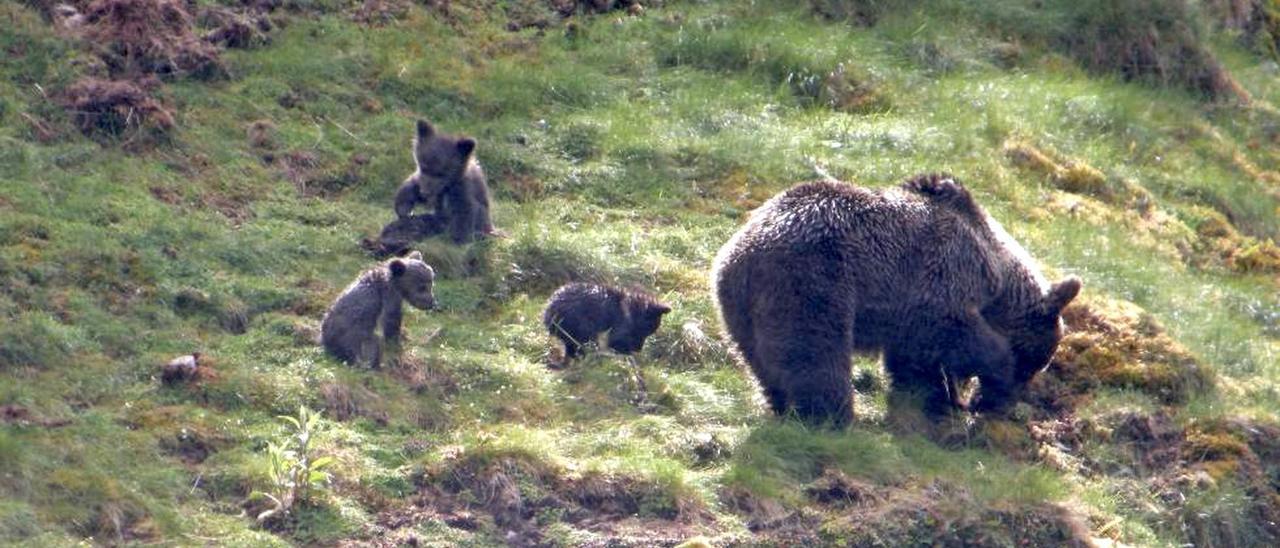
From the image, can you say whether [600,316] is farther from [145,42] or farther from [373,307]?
[145,42]

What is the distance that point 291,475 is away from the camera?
8492 millimetres

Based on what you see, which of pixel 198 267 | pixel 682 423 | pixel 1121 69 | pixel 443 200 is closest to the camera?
pixel 682 423

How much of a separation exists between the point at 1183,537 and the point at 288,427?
503cm

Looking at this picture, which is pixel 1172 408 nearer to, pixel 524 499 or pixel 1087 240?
pixel 1087 240

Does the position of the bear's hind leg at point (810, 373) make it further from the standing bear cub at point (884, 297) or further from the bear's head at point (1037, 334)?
the bear's head at point (1037, 334)

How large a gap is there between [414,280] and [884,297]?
2757 mm

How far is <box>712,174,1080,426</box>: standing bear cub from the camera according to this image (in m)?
10.1

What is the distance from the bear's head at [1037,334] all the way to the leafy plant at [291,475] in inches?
176

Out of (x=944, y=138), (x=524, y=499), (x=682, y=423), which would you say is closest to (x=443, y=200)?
(x=682, y=423)

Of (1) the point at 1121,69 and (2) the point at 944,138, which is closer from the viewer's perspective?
(2) the point at 944,138

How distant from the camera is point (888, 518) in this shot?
30.7ft

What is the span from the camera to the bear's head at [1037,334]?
35.8 feet

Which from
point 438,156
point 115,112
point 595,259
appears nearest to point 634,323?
point 595,259

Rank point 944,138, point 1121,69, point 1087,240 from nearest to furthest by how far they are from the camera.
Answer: point 1087,240 < point 944,138 < point 1121,69
